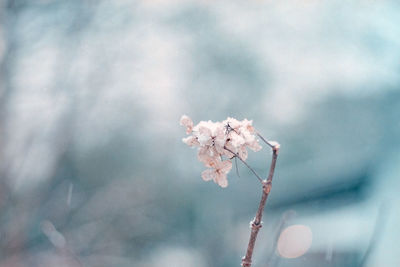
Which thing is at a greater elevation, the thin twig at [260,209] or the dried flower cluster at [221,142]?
the dried flower cluster at [221,142]

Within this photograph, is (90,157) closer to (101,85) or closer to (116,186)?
(116,186)

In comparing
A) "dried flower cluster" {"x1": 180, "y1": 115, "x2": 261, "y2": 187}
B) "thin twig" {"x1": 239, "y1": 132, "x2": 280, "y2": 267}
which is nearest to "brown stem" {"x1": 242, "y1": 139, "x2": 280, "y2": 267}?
"thin twig" {"x1": 239, "y1": 132, "x2": 280, "y2": 267}

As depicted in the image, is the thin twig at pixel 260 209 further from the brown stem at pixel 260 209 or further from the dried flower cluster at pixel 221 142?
the dried flower cluster at pixel 221 142

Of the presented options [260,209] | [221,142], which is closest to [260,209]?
[260,209]

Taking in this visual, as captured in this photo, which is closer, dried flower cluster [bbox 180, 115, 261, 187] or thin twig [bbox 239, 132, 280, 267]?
thin twig [bbox 239, 132, 280, 267]

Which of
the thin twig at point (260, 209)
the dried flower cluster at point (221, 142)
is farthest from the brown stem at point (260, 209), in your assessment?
the dried flower cluster at point (221, 142)

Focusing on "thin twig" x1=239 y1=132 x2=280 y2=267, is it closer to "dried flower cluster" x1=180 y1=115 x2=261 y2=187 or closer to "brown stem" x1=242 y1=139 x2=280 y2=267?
"brown stem" x1=242 y1=139 x2=280 y2=267

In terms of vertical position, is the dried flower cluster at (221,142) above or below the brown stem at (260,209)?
above

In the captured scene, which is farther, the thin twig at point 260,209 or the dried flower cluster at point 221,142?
the dried flower cluster at point 221,142
